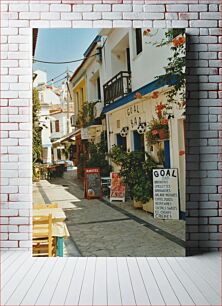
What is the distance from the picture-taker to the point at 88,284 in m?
2.76

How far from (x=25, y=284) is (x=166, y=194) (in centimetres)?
138

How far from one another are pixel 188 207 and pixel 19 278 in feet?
4.99

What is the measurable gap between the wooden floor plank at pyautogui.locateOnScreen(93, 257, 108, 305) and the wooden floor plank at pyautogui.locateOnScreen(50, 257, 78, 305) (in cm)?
19

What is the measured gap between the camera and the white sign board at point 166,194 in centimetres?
339

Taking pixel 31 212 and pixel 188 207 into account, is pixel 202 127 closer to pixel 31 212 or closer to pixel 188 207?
pixel 188 207

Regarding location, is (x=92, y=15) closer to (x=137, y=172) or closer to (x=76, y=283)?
(x=137, y=172)

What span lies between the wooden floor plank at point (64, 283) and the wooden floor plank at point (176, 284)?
0.72 metres

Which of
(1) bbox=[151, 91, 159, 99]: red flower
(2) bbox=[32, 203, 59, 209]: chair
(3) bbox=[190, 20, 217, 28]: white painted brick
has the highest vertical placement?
(3) bbox=[190, 20, 217, 28]: white painted brick

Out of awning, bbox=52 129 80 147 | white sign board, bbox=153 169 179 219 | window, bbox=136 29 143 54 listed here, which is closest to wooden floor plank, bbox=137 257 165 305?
white sign board, bbox=153 169 179 219

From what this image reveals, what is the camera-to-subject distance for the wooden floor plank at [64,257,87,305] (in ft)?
8.16

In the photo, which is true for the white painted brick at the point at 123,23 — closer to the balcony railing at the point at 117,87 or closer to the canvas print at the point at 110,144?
the canvas print at the point at 110,144

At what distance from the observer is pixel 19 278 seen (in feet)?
9.48

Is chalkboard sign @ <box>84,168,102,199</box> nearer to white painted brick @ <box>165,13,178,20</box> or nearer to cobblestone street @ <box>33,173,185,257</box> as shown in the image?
cobblestone street @ <box>33,173,185,257</box>

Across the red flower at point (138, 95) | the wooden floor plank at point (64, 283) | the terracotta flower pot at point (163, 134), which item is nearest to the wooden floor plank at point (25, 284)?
the wooden floor plank at point (64, 283)
